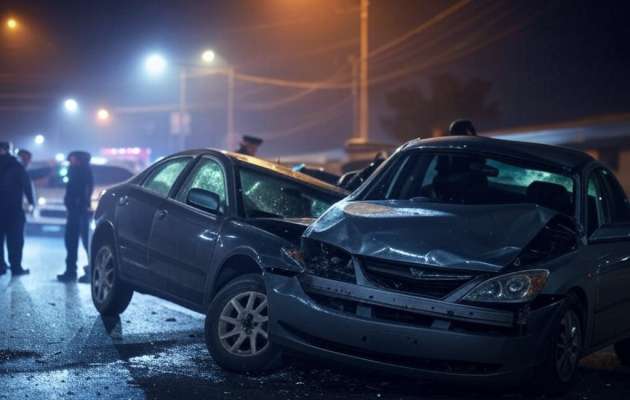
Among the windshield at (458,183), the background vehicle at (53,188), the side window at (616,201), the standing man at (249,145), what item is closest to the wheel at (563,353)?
the windshield at (458,183)

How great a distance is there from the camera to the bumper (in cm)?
521

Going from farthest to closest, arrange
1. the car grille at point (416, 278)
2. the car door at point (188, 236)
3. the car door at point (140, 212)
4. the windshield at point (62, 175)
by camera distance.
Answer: the windshield at point (62, 175) → the car door at point (140, 212) → the car door at point (188, 236) → the car grille at point (416, 278)

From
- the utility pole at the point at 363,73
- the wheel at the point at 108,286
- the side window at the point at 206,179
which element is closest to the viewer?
the side window at the point at 206,179

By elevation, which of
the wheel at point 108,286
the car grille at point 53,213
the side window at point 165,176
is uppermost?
the side window at point 165,176

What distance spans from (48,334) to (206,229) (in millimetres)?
1673

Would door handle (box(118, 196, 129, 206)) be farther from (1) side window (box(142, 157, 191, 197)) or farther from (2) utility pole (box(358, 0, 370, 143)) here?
(2) utility pole (box(358, 0, 370, 143))

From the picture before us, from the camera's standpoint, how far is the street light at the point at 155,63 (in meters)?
32.9

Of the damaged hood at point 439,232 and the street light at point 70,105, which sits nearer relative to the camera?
the damaged hood at point 439,232

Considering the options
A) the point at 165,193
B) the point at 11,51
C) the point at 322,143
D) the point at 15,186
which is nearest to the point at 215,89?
the point at 322,143

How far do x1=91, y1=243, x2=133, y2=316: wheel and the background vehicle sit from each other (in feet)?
38.7

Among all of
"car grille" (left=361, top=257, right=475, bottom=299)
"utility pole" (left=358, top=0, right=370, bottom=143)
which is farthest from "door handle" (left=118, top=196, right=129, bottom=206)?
"utility pole" (left=358, top=0, right=370, bottom=143)

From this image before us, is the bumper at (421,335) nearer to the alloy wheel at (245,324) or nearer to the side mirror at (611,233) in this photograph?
the alloy wheel at (245,324)

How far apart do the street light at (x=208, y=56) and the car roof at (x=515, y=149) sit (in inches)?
1134

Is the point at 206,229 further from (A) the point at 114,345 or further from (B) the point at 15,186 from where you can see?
(B) the point at 15,186
